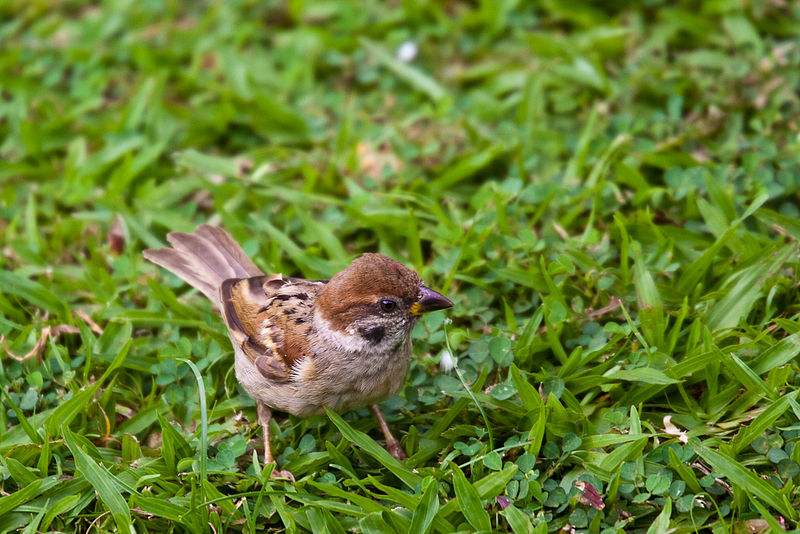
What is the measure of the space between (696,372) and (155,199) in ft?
11.6

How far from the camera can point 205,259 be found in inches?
181

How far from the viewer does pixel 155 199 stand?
18.1ft

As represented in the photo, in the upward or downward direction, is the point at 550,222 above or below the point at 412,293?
below

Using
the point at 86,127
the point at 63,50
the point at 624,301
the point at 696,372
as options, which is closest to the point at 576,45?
the point at 624,301

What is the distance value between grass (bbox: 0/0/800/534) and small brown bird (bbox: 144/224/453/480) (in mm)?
192

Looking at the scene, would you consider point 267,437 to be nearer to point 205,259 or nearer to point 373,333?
point 373,333

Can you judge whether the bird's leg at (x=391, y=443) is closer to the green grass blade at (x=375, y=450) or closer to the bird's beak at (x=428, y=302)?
the green grass blade at (x=375, y=450)

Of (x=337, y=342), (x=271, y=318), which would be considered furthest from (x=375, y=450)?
(x=271, y=318)

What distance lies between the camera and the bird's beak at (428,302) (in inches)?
149

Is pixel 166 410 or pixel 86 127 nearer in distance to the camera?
pixel 166 410

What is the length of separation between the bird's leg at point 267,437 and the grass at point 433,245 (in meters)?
0.09

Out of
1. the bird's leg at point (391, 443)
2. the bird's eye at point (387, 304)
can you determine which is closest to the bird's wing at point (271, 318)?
the bird's eye at point (387, 304)

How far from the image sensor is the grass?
3.62m

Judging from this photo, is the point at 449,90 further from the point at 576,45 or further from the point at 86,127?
the point at 86,127
